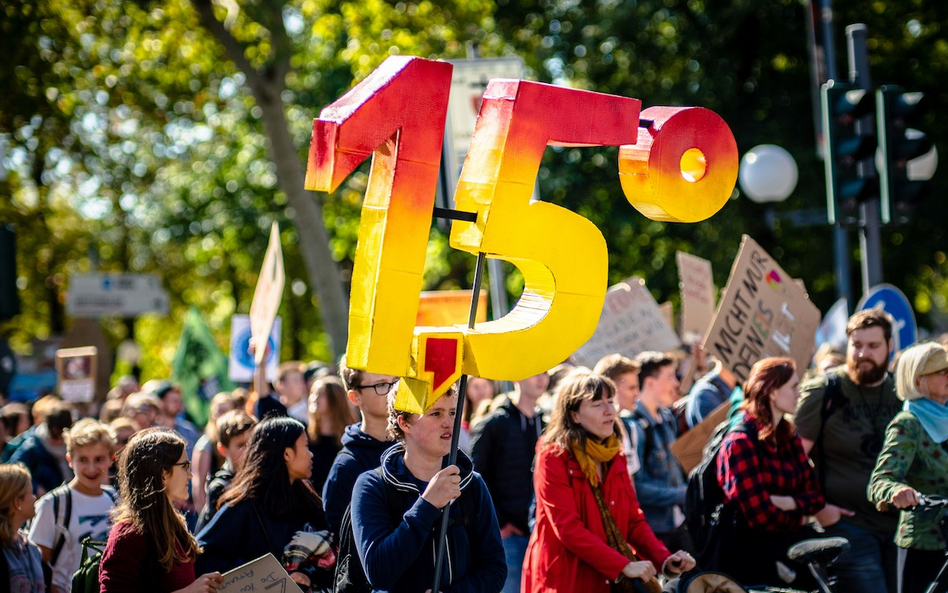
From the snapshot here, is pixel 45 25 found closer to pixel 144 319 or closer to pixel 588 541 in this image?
pixel 588 541

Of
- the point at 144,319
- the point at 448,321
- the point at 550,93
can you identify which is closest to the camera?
the point at 550,93

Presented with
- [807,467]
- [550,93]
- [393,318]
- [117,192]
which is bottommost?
[807,467]

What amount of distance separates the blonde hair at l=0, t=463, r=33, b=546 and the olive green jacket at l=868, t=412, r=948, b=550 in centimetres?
391

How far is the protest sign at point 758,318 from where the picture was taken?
8180 mm

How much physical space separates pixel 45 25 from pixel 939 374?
1301cm

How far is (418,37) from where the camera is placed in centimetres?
1800

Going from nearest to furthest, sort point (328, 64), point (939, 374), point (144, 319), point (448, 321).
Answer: point (939, 374), point (448, 321), point (328, 64), point (144, 319)

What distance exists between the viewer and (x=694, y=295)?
463 inches

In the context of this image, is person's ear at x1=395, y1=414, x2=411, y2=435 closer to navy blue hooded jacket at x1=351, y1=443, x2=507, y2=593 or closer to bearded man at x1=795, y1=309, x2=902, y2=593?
navy blue hooded jacket at x1=351, y1=443, x2=507, y2=593

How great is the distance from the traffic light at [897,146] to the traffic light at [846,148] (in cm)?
11

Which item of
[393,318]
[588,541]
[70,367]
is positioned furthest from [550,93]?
[70,367]

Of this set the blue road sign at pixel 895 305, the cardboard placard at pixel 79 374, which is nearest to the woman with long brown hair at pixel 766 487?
the blue road sign at pixel 895 305

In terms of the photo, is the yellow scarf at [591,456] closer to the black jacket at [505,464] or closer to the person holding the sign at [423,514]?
the person holding the sign at [423,514]

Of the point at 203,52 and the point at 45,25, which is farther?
the point at 203,52
